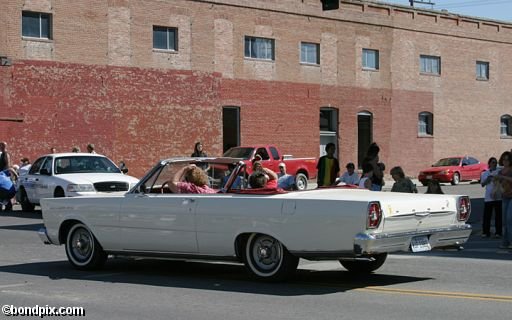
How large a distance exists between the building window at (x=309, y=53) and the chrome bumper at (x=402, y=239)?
32.6 meters

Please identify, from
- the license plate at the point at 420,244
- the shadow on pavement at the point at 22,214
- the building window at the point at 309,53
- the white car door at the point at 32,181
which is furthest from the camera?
the building window at the point at 309,53

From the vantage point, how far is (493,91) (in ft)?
174

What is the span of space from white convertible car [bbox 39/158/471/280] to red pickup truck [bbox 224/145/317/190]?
21644mm

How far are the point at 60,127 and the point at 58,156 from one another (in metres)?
10.8

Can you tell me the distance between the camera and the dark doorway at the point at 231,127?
40719 millimetres

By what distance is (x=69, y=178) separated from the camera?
2264cm

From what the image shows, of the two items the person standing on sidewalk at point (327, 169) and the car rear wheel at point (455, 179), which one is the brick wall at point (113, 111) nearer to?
the car rear wheel at point (455, 179)

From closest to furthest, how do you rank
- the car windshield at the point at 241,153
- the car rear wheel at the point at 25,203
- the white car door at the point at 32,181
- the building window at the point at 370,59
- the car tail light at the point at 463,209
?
the car tail light at the point at 463,209
the white car door at the point at 32,181
the car rear wheel at the point at 25,203
the car windshield at the point at 241,153
the building window at the point at 370,59

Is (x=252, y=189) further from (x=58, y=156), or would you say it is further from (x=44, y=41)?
(x=44, y=41)

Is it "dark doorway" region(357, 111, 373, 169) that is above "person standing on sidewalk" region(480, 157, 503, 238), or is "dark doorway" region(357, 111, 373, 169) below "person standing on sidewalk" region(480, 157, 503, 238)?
above

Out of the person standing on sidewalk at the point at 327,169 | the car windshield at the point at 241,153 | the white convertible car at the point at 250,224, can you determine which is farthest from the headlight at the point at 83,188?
the car windshield at the point at 241,153

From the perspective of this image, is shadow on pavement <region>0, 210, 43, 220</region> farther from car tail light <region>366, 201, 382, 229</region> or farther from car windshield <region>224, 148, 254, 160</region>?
car tail light <region>366, 201, 382, 229</region>

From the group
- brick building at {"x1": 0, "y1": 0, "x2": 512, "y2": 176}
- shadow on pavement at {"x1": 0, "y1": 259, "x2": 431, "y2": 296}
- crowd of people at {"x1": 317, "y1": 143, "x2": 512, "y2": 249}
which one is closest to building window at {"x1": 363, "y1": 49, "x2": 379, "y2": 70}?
brick building at {"x1": 0, "y1": 0, "x2": 512, "y2": 176}

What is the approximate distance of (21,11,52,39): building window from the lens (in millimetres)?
33406
